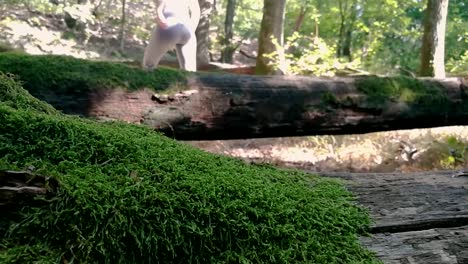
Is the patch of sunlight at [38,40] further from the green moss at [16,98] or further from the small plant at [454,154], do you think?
the green moss at [16,98]

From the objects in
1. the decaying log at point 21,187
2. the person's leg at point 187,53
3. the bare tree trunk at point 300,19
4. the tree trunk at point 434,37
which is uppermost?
the bare tree trunk at point 300,19

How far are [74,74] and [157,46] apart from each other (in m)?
2.07

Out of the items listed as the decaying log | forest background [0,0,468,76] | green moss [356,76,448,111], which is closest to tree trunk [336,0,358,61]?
forest background [0,0,468,76]

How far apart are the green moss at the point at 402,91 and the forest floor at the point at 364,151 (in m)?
2.10

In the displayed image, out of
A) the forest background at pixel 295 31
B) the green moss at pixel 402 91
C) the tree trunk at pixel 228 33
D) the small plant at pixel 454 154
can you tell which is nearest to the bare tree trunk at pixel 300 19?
the forest background at pixel 295 31

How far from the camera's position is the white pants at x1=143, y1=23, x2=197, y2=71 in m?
5.71

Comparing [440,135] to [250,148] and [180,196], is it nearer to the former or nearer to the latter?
[250,148]

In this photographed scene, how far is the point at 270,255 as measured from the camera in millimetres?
1447

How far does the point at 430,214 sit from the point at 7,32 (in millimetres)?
13159

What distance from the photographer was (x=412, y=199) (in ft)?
6.72

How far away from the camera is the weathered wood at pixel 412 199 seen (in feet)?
6.04

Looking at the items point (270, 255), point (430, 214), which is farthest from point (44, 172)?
point (430, 214)

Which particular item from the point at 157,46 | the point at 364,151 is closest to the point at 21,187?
the point at 157,46

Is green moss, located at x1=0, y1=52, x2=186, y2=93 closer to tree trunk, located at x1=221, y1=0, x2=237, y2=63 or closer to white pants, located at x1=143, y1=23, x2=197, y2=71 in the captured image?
white pants, located at x1=143, y1=23, x2=197, y2=71
